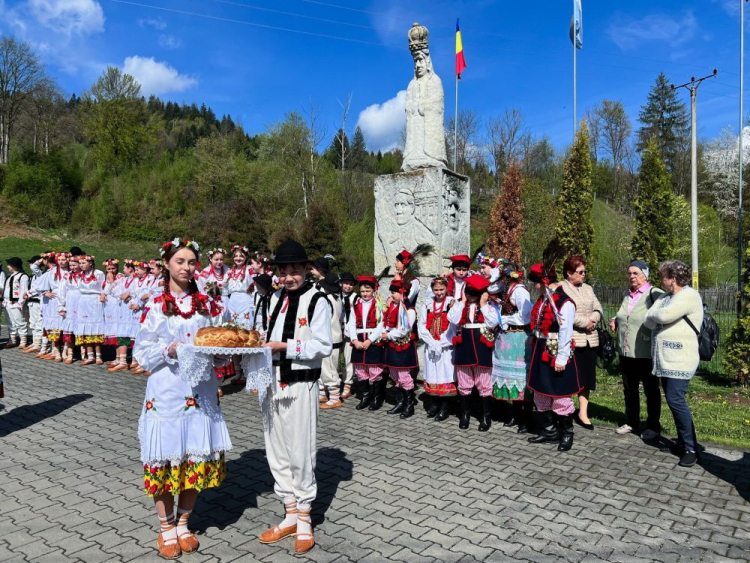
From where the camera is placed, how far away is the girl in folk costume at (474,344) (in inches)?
239

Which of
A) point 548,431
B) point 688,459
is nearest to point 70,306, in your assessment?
point 548,431

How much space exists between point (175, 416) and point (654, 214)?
2016 centimetres

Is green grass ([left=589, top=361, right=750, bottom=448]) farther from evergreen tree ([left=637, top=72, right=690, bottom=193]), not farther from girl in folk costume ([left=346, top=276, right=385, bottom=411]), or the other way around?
evergreen tree ([left=637, top=72, right=690, bottom=193])

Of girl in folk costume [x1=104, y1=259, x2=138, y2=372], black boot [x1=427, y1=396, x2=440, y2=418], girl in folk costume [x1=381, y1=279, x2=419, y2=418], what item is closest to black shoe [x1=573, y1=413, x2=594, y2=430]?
black boot [x1=427, y1=396, x2=440, y2=418]

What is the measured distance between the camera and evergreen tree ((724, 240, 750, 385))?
8492 mm

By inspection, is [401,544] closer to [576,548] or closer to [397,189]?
[576,548]

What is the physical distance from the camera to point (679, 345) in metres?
5.02

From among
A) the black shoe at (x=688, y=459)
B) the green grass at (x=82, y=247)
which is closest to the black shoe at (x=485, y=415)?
the black shoe at (x=688, y=459)

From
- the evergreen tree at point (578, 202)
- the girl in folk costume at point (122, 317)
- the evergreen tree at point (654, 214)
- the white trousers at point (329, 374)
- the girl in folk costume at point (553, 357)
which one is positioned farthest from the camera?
the evergreen tree at point (578, 202)

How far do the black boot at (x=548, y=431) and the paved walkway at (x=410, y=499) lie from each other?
0.14m

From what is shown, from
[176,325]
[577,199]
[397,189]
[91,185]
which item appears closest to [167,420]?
[176,325]

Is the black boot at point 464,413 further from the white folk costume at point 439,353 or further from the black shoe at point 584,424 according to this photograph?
the black shoe at point 584,424

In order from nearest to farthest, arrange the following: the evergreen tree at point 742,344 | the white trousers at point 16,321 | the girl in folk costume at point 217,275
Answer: the evergreen tree at point 742,344
the girl in folk costume at point 217,275
the white trousers at point 16,321

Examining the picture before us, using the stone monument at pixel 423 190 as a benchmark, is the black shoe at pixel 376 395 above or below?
below
